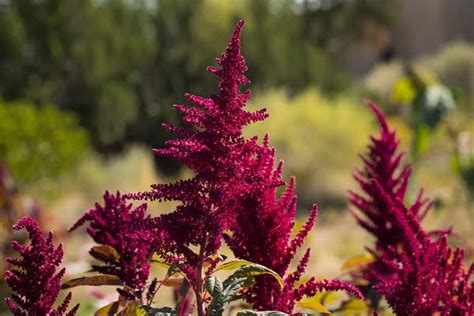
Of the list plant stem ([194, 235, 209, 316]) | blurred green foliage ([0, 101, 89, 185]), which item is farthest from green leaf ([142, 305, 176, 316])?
blurred green foliage ([0, 101, 89, 185])

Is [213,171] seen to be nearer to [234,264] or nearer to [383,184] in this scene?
[234,264]

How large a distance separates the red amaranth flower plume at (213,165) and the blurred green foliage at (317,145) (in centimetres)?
1180

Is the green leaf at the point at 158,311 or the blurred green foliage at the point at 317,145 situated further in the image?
the blurred green foliage at the point at 317,145

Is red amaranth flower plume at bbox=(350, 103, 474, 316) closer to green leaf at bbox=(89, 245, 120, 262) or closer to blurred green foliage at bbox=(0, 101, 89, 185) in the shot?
green leaf at bbox=(89, 245, 120, 262)

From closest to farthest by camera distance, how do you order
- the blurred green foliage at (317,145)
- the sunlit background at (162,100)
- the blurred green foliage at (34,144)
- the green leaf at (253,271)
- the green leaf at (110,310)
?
the green leaf at (253,271) → the green leaf at (110,310) → the blurred green foliage at (34,144) → the sunlit background at (162,100) → the blurred green foliage at (317,145)

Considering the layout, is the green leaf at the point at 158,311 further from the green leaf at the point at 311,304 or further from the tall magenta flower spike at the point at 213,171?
the green leaf at the point at 311,304

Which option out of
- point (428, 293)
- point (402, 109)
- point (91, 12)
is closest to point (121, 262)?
point (428, 293)

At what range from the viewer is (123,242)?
1235mm

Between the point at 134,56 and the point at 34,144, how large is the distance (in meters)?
6.18

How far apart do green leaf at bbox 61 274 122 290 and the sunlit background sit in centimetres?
599

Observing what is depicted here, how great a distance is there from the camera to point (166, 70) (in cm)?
1838

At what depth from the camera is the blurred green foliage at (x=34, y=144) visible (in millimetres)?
11055

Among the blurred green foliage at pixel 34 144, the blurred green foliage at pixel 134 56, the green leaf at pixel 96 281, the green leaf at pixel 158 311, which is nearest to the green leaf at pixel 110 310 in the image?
the green leaf at pixel 96 281

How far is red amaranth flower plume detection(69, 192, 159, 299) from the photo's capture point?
124 cm
